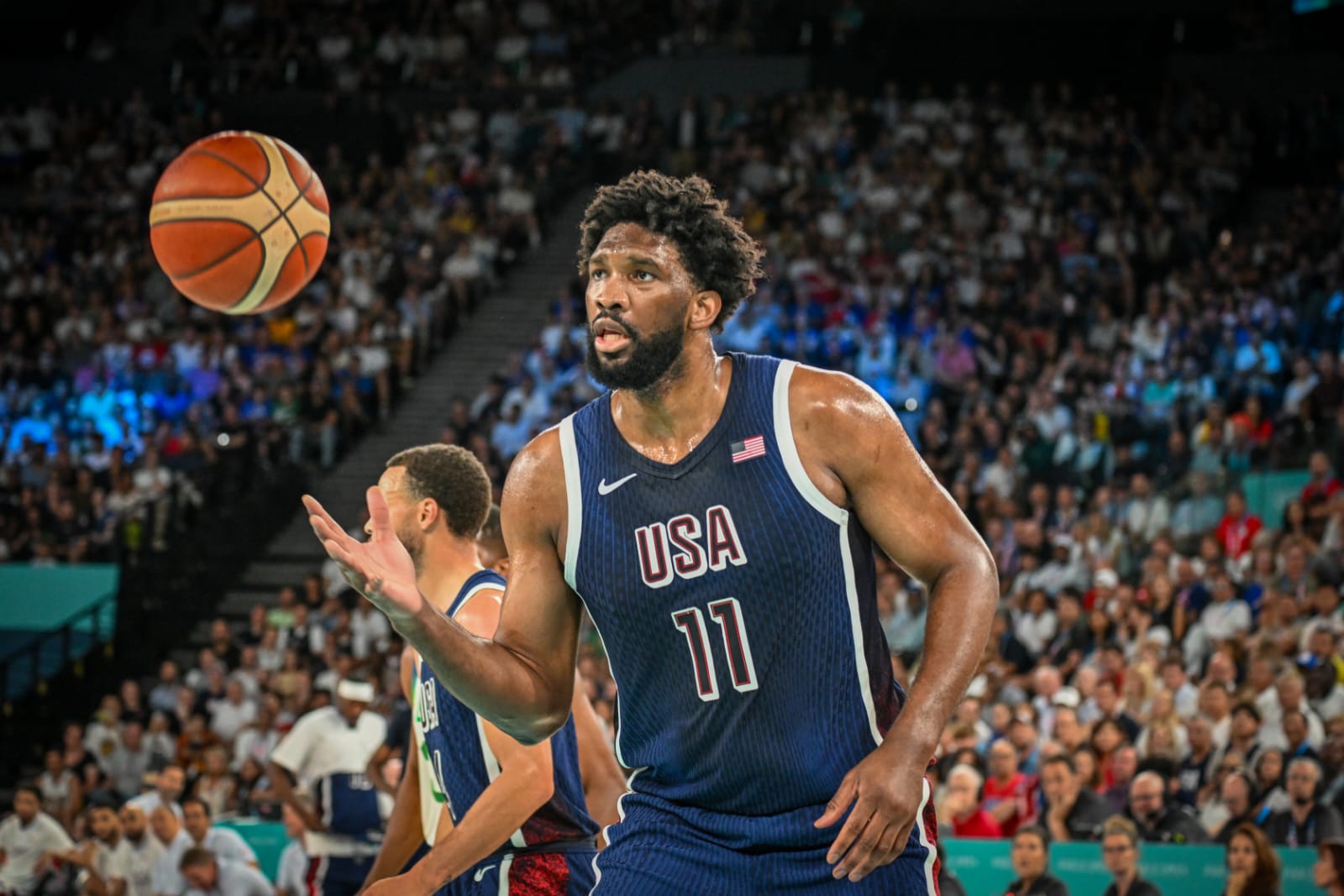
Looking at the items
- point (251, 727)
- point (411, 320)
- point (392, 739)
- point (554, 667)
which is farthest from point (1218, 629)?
point (411, 320)

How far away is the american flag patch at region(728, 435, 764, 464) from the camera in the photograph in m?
3.92

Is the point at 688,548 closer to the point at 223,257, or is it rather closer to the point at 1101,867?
the point at 223,257

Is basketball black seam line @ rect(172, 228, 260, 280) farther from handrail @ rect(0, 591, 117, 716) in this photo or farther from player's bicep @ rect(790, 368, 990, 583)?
handrail @ rect(0, 591, 117, 716)

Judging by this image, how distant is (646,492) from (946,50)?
2474cm

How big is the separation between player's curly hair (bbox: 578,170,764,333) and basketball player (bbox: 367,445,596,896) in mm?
1146

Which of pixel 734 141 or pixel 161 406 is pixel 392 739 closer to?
pixel 161 406

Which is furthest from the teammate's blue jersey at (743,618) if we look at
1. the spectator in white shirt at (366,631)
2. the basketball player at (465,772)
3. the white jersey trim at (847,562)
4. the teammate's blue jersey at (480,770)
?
the spectator in white shirt at (366,631)

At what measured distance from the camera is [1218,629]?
42.5 ft

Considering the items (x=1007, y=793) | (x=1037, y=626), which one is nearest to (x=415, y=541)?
(x=1007, y=793)

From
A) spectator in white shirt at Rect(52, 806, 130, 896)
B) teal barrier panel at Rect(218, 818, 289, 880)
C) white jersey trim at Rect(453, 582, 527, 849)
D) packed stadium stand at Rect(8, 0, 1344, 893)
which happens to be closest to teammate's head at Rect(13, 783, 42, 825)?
packed stadium stand at Rect(8, 0, 1344, 893)

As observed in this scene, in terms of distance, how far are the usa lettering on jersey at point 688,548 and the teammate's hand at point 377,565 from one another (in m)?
0.56

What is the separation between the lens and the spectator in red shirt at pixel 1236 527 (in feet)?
46.7

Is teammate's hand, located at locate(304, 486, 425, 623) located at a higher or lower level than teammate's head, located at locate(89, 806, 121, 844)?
higher

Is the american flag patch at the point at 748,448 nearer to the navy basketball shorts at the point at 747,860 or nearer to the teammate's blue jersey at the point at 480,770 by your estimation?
the navy basketball shorts at the point at 747,860
